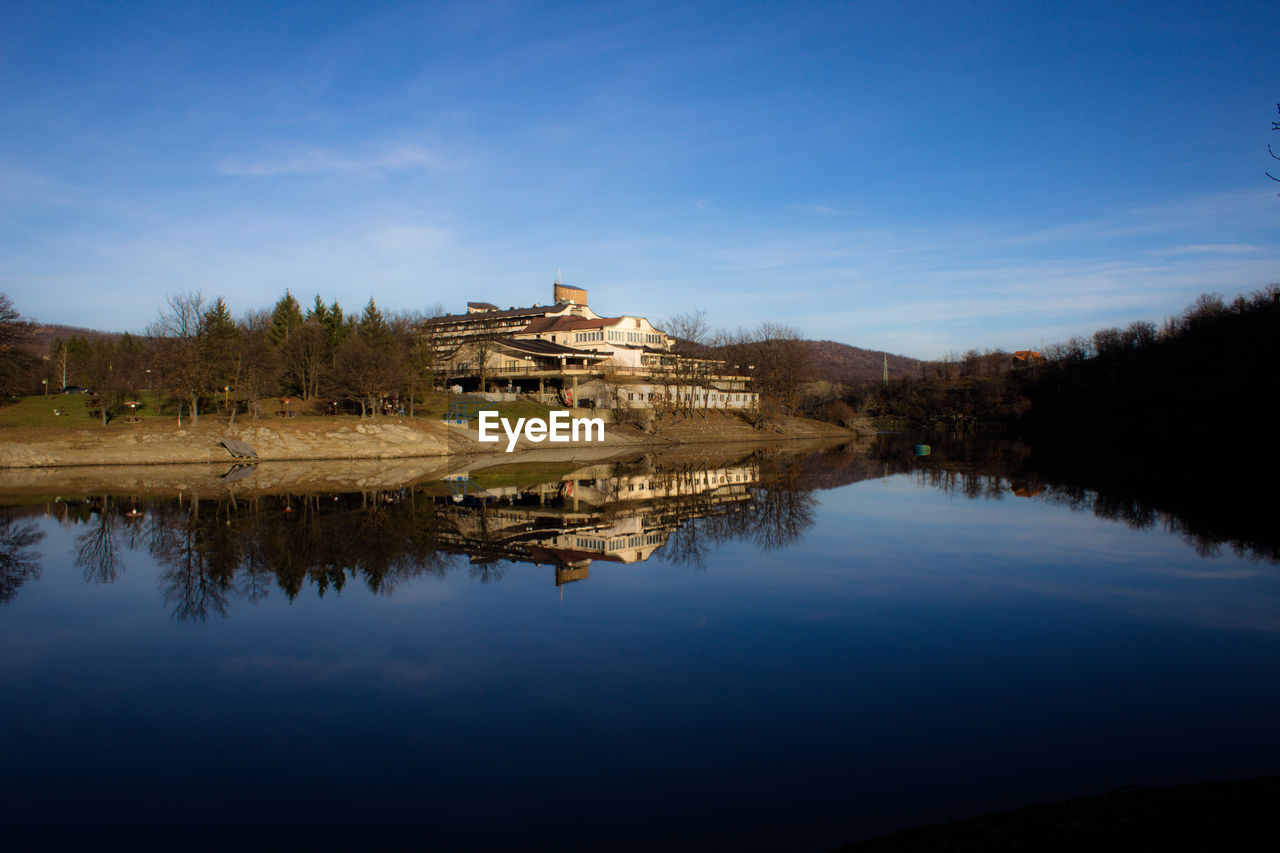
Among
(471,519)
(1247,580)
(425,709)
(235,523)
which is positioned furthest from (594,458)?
(425,709)

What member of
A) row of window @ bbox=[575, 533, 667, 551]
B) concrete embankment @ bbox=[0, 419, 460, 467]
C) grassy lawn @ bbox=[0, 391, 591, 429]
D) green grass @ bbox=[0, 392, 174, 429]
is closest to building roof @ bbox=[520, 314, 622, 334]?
grassy lawn @ bbox=[0, 391, 591, 429]

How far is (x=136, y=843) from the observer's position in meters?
6.36

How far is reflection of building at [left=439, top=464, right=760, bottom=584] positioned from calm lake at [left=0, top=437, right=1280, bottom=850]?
263 mm

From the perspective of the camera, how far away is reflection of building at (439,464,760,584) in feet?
64.0

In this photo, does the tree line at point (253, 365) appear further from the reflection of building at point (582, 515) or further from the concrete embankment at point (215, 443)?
the reflection of building at point (582, 515)

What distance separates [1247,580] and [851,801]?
1454 centimetres

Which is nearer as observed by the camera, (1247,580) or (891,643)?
(891,643)

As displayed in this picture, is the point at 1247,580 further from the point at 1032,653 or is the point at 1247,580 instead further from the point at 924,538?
the point at 1032,653

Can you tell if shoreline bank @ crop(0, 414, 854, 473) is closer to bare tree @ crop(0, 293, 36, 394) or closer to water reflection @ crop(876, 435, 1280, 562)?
bare tree @ crop(0, 293, 36, 394)

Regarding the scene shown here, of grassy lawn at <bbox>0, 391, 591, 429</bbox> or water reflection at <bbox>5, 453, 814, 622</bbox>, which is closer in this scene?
water reflection at <bbox>5, 453, 814, 622</bbox>

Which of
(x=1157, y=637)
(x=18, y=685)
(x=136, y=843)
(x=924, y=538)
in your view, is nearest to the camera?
(x=136, y=843)

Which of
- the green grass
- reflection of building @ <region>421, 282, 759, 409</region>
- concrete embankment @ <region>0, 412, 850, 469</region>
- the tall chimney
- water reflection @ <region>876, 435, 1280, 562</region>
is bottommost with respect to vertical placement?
water reflection @ <region>876, 435, 1280, 562</region>
